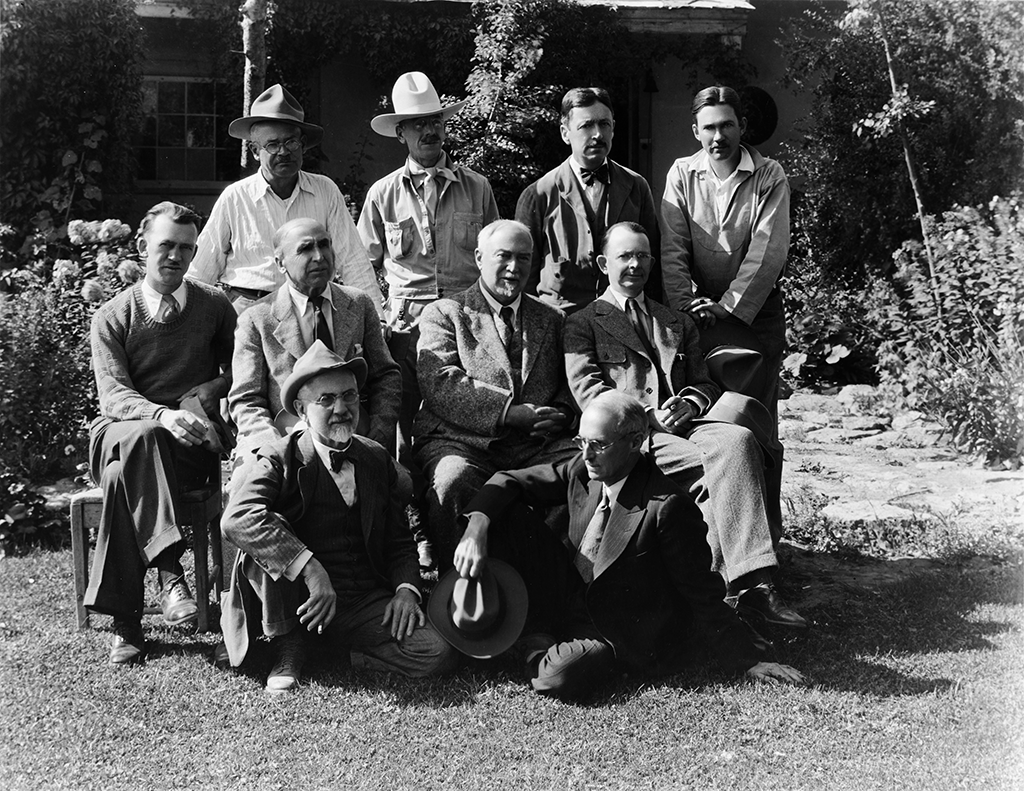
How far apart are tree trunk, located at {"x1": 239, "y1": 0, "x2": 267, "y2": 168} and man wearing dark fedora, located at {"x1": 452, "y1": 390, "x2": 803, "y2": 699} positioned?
4422mm

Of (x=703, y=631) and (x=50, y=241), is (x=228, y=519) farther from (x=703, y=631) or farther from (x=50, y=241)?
(x=50, y=241)

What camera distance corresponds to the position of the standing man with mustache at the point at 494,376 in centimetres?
475

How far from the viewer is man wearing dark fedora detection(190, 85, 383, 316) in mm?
5254

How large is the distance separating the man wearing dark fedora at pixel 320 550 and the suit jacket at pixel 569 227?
133 centimetres

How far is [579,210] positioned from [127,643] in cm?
274

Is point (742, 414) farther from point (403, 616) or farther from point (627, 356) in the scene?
point (403, 616)

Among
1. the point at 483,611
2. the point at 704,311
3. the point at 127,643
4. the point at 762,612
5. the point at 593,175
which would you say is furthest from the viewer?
the point at 593,175

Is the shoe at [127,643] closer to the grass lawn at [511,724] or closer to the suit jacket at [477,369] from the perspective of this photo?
the grass lawn at [511,724]

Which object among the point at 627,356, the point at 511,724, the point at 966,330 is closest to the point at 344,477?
the point at 511,724

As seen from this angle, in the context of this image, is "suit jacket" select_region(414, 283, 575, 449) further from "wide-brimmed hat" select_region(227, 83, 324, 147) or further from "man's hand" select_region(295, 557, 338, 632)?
"wide-brimmed hat" select_region(227, 83, 324, 147)

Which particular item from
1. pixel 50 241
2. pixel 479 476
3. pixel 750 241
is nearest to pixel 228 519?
pixel 479 476

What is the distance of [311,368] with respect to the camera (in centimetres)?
414

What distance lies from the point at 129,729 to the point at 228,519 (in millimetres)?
769

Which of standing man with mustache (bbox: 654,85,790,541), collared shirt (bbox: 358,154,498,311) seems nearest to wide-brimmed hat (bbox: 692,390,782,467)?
standing man with mustache (bbox: 654,85,790,541)
